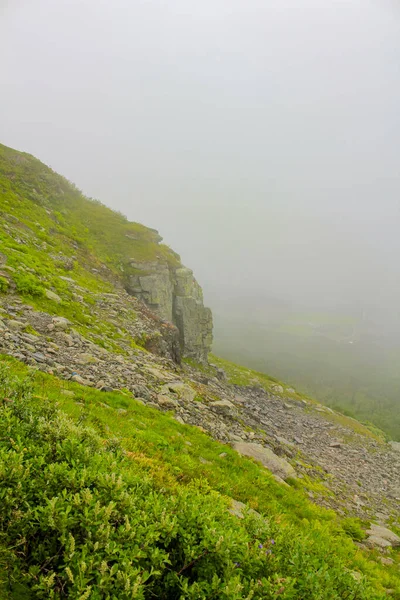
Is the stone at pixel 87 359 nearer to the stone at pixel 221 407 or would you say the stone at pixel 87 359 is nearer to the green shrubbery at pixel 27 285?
the green shrubbery at pixel 27 285

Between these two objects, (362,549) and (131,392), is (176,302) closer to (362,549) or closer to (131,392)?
(131,392)

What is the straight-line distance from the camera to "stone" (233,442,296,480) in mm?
16234

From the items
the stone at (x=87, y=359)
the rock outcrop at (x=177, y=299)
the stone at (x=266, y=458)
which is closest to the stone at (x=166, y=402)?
the stone at (x=266, y=458)

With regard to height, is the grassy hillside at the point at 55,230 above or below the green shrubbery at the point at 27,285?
above

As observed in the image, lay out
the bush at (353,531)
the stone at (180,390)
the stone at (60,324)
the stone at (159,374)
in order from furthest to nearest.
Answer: the stone at (159,374), the stone at (180,390), the stone at (60,324), the bush at (353,531)

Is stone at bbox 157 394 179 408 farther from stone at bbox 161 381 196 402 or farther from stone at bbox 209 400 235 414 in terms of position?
stone at bbox 209 400 235 414

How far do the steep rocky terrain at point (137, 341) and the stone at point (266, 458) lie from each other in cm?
8

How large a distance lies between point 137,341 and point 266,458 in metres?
14.0

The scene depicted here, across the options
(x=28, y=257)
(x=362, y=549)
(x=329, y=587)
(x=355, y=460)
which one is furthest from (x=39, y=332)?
(x=355, y=460)

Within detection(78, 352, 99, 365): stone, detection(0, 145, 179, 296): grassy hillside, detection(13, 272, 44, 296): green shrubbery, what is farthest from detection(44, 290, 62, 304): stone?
detection(78, 352, 99, 365): stone

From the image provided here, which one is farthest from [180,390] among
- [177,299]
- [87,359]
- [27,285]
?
[177,299]

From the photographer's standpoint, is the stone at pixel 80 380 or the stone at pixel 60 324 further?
the stone at pixel 60 324

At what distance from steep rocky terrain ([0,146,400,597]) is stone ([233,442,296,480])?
0.25ft

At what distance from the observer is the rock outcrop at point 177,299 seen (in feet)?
136
